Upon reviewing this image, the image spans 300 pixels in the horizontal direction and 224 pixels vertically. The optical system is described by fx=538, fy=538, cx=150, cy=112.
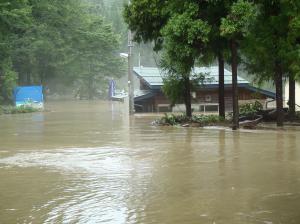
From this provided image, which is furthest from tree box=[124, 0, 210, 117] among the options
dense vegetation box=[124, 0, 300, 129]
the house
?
the house

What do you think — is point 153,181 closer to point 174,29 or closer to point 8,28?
point 174,29

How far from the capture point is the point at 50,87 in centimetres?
8219

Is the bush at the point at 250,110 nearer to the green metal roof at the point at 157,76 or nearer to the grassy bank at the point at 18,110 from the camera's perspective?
the green metal roof at the point at 157,76

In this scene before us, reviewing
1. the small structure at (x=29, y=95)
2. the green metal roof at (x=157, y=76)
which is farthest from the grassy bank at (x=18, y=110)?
the green metal roof at (x=157, y=76)

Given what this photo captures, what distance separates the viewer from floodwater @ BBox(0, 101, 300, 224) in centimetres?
830

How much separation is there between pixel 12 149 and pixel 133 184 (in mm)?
7851

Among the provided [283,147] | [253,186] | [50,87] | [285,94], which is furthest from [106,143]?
[50,87]

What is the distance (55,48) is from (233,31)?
48.5m

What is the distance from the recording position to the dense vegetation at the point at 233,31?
21625mm

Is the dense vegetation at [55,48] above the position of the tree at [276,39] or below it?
above

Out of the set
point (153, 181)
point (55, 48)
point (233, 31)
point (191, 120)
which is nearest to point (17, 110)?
point (191, 120)

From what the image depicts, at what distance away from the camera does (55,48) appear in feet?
221

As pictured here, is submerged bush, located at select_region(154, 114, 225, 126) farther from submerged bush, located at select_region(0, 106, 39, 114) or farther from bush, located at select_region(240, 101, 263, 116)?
submerged bush, located at select_region(0, 106, 39, 114)

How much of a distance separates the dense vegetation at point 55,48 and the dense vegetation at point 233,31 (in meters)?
19.7
